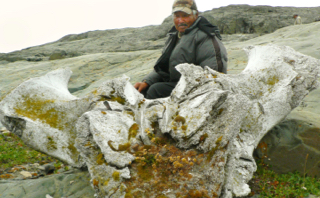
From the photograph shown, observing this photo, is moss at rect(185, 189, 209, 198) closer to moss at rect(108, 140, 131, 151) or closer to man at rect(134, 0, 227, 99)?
moss at rect(108, 140, 131, 151)

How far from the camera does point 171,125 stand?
9.96ft

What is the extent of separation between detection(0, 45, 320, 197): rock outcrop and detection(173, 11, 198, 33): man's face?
1533mm

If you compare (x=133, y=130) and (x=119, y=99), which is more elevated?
(x=119, y=99)

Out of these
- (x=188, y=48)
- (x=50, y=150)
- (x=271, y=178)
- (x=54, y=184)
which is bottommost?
(x=271, y=178)

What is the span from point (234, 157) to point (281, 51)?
2.94m

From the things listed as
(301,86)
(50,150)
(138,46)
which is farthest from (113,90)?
(138,46)

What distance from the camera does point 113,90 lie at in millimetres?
3754

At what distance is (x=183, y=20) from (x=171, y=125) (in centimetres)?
276

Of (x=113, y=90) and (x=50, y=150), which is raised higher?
(x=113, y=90)

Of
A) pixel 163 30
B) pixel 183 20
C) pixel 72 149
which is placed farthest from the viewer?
pixel 163 30

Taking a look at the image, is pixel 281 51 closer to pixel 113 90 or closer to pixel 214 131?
pixel 214 131

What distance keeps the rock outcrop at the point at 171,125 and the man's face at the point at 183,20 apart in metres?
1.53

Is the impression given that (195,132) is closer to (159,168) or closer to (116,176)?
(159,168)

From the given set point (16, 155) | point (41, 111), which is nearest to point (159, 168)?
point (41, 111)
